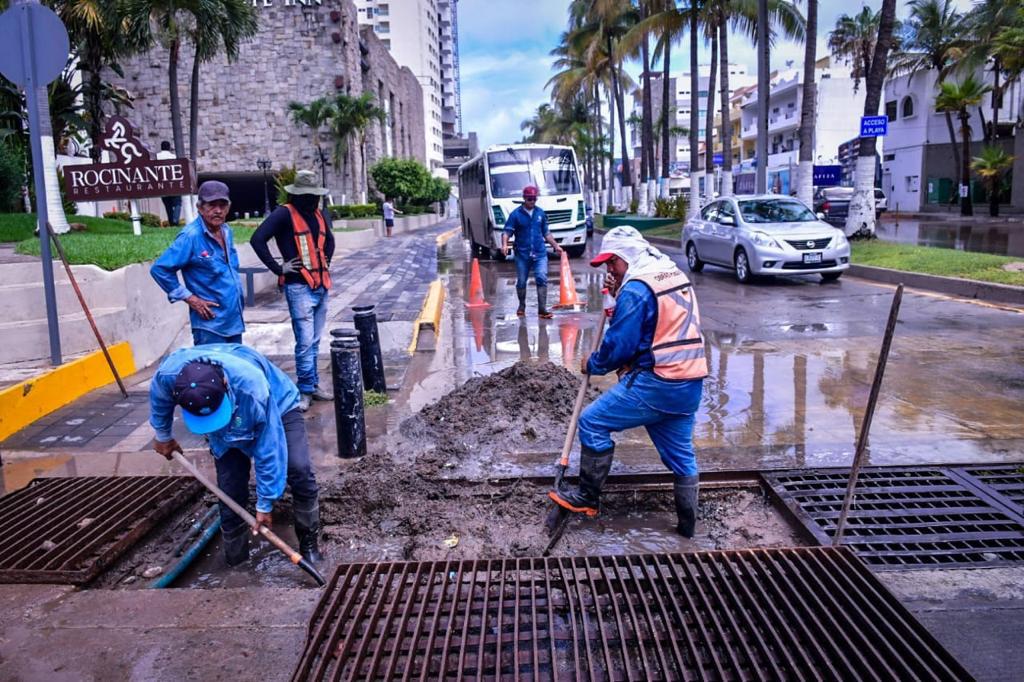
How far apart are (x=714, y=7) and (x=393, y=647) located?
2719cm

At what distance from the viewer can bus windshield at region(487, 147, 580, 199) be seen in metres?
20.8

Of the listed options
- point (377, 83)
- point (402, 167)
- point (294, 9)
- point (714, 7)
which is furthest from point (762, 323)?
point (377, 83)

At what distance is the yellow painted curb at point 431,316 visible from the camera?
947cm

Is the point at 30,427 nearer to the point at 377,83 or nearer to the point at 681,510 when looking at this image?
the point at 681,510

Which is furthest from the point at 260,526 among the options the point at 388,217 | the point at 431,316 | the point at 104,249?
the point at 388,217

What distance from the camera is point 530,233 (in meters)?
10.9

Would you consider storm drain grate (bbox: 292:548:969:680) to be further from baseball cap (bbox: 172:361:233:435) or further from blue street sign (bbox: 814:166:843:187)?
blue street sign (bbox: 814:166:843:187)

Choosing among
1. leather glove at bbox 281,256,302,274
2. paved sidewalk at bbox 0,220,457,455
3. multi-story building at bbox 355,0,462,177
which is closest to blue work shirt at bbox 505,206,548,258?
paved sidewalk at bbox 0,220,457,455

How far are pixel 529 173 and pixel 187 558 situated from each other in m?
17.9

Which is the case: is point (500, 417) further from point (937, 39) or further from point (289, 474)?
point (937, 39)

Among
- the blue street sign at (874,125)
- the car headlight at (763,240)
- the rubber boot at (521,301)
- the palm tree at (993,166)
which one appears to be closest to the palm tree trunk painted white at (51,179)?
the rubber boot at (521,301)

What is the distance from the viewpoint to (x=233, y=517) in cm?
397

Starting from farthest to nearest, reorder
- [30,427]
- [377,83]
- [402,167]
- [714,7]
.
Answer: [377,83], [402,167], [714,7], [30,427]

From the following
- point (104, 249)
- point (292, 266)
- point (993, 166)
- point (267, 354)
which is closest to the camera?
point (292, 266)
